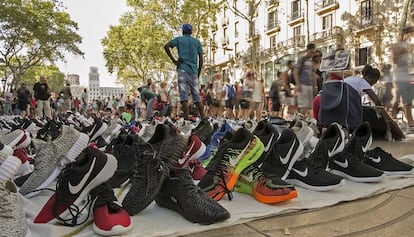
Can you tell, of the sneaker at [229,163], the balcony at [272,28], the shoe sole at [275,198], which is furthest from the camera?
Answer: the balcony at [272,28]

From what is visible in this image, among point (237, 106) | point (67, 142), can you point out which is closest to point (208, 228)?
point (67, 142)

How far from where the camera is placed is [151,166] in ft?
6.57

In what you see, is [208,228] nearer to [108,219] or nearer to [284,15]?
[108,219]

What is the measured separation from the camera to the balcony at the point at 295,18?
3624 cm

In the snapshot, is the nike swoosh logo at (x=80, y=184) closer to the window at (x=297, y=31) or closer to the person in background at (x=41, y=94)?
the person in background at (x=41, y=94)

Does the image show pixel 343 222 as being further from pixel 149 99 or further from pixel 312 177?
pixel 149 99

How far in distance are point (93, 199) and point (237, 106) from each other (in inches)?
451

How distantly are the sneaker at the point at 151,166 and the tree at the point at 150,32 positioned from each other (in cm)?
2926

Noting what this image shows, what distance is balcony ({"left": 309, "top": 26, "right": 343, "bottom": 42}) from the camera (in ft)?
103

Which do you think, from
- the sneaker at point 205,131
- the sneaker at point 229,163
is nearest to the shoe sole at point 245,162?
the sneaker at point 229,163

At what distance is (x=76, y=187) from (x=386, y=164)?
2.45 m

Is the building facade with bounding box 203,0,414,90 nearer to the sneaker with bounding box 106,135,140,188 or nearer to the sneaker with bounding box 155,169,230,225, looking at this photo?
the sneaker with bounding box 106,135,140,188

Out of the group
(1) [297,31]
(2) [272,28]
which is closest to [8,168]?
(1) [297,31]

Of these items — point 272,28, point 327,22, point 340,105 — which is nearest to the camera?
point 340,105
